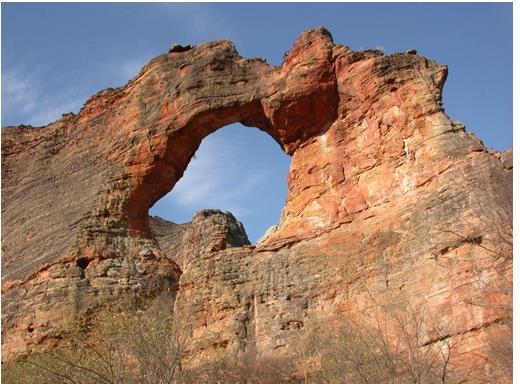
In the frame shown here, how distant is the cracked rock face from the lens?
18.8 metres

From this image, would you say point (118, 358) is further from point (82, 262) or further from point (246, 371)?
point (82, 262)

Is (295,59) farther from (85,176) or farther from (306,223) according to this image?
(85,176)

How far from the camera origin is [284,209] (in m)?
24.5

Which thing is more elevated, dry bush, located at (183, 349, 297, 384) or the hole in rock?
the hole in rock

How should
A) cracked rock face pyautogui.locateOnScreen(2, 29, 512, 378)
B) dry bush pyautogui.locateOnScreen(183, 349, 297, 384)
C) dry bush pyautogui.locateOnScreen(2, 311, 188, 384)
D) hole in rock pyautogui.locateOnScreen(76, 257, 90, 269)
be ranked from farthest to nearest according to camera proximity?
hole in rock pyautogui.locateOnScreen(76, 257, 90, 269), cracked rock face pyautogui.locateOnScreen(2, 29, 512, 378), dry bush pyautogui.locateOnScreen(183, 349, 297, 384), dry bush pyautogui.locateOnScreen(2, 311, 188, 384)

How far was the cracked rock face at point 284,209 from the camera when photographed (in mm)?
18781

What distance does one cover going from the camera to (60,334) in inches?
843

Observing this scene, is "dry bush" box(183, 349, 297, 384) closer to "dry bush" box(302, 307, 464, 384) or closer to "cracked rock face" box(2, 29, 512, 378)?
"dry bush" box(302, 307, 464, 384)

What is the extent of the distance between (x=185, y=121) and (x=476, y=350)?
41.0 feet

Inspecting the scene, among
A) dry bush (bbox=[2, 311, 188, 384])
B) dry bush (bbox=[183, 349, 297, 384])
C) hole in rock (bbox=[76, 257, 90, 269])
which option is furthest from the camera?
hole in rock (bbox=[76, 257, 90, 269])

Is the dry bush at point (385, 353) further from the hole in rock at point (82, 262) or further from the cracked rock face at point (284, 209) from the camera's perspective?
the hole in rock at point (82, 262)

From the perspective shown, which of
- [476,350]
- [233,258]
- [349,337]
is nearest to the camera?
[476,350]

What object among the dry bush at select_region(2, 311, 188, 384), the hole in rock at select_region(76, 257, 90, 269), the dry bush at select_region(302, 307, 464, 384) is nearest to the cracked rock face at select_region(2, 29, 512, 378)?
the hole in rock at select_region(76, 257, 90, 269)

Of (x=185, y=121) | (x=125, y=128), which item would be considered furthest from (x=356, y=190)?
(x=125, y=128)
